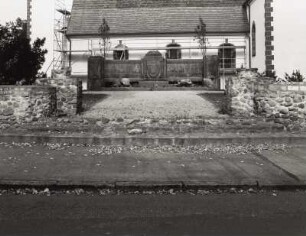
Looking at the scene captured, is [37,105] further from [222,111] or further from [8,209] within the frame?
[8,209]

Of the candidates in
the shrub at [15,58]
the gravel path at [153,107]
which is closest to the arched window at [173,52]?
the shrub at [15,58]

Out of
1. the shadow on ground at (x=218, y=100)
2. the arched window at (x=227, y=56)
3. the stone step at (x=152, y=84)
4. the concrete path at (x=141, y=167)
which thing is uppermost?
the arched window at (x=227, y=56)

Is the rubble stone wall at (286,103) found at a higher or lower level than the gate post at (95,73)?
lower

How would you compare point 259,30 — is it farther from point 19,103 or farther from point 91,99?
point 19,103

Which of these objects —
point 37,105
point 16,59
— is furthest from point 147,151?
point 16,59

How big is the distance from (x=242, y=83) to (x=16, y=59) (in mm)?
12015

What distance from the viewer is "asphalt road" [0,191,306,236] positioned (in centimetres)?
497

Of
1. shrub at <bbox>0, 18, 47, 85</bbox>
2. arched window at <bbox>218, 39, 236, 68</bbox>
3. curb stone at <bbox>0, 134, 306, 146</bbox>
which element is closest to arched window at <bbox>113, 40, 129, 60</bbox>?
arched window at <bbox>218, 39, 236, 68</bbox>

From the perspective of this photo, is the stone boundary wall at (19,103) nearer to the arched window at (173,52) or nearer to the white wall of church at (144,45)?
the white wall of church at (144,45)

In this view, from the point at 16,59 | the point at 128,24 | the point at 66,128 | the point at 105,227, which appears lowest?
the point at 105,227

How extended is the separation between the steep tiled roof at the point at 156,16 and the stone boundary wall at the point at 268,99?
17750 millimetres

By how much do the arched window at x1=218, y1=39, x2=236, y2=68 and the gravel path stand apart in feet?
45.6

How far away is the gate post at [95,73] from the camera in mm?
23580

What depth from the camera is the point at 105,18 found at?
32812mm
